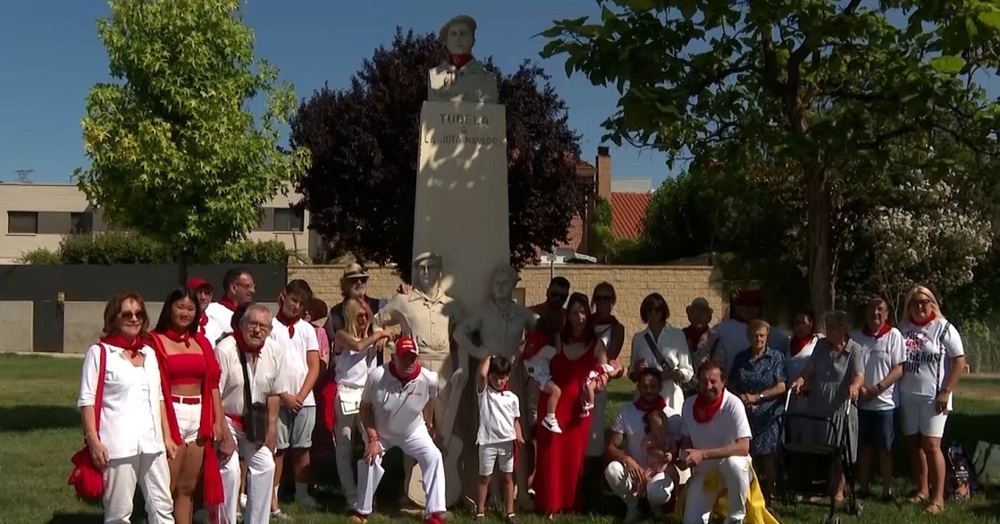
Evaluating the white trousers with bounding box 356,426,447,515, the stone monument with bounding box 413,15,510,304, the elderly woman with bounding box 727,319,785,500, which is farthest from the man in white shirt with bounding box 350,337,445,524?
the elderly woman with bounding box 727,319,785,500

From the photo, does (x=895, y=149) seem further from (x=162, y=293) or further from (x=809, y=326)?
(x=162, y=293)

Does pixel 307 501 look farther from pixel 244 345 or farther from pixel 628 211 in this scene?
pixel 628 211

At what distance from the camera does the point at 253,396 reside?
7.23m

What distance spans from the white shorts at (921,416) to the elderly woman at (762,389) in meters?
1.05

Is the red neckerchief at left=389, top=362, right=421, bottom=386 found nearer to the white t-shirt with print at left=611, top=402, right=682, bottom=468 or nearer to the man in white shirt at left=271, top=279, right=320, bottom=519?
the man in white shirt at left=271, top=279, right=320, bottom=519

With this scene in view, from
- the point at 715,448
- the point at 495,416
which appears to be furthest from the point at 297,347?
the point at 715,448

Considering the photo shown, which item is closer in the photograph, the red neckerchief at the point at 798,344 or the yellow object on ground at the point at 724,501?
the yellow object on ground at the point at 724,501

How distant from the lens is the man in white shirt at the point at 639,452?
27.3ft

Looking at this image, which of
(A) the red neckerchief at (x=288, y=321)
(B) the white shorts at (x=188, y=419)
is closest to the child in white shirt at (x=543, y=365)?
(A) the red neckerchief at (x=288, y=321)

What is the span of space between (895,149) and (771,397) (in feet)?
11.1

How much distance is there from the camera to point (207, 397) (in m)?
6.60

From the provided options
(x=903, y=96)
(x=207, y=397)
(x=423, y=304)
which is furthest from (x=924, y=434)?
(x=207, y=397)

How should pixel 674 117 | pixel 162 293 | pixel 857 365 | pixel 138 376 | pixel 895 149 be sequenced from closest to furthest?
pixel 138 376
pixel 674 117
pixel 857 365
pixel 895 149
pixel 162 293

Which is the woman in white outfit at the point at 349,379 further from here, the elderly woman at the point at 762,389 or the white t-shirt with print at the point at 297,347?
the elderly woman at the point at 762,389
